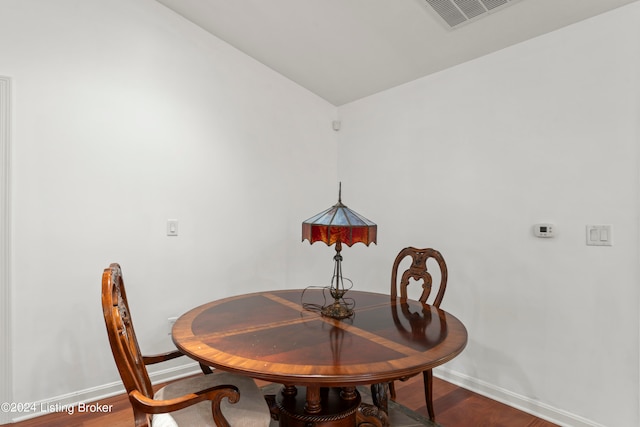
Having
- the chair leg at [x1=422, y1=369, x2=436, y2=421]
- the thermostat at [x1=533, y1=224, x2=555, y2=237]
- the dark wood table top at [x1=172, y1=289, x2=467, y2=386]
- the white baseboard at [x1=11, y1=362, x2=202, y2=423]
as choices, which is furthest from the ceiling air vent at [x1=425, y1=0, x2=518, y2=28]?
the white baseboard at [x1=11, y1=362, x2=202, y2=423]

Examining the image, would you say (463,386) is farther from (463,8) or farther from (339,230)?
(463,8)

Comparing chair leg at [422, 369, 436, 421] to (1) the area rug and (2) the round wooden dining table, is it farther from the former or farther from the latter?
(2) the round wooden dining table

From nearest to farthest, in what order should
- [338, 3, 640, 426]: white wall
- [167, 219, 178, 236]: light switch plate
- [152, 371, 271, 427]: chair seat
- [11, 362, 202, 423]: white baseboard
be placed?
1. [152, 371, 271, 427]: chair seat
2. [338, 3, 640, 426]: white wall
3. [11, 362, 202, 423]: white baseboard
4. [167, 219, 178, 236]: light switch plate

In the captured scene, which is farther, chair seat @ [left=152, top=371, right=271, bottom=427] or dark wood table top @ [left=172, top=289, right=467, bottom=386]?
chair seat @ [left=152, top=371, right=271, bottom=427]

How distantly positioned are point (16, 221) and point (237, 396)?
193 cm

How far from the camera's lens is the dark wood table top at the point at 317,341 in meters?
1.25

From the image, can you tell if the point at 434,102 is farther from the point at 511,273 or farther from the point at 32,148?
the point at 32,148

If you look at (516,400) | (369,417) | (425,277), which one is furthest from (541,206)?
(369,417)

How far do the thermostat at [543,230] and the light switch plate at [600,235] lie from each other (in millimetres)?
191

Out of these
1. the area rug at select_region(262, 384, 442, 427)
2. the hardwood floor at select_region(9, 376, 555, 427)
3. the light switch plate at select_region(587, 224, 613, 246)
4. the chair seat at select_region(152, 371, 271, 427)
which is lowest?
the hardwood floor at select_region(9, 376, 555, 427)

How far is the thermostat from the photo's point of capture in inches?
90.0

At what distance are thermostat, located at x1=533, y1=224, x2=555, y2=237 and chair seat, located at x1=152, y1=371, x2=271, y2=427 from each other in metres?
1.94

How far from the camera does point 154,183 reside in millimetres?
2770

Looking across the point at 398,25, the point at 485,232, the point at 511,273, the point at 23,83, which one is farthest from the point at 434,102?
the point at 23,83
